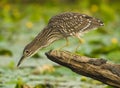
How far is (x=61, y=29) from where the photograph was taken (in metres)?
7.50

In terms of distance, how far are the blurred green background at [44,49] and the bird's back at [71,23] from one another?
892mm

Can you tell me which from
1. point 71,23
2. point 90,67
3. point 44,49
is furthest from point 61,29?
point 44,49

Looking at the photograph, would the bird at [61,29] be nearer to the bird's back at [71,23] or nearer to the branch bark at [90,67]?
the bird's back at [71,23]

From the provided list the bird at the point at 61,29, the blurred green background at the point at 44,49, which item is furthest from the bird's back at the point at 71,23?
the blurred green background at the point at 44,49

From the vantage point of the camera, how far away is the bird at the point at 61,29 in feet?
24.1

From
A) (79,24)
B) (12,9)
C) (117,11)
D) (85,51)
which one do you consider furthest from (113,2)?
(79,24)

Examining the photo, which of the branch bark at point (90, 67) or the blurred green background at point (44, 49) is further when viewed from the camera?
the blurred green background at point (44, 49)

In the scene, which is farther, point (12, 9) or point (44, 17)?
point (12, 9)

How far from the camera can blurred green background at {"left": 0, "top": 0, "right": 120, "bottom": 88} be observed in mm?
8953

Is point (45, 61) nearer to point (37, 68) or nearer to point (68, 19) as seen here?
point (37, 68)

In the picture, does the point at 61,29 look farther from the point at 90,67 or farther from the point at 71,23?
the point at 90,67

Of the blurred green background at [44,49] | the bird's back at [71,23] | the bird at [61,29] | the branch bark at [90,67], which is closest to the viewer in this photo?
the branch bark at [90,67]

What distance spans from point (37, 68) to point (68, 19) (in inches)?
84.9

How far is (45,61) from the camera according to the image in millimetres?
10781
